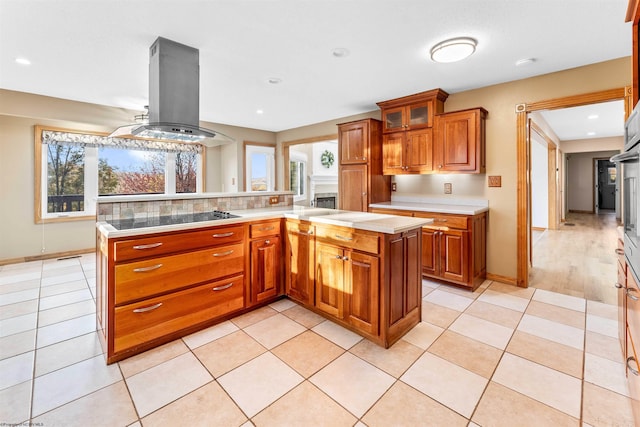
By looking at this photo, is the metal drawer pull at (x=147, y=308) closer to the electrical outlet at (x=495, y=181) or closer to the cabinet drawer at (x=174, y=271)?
the cabinet drawer at (x=174, y=271)

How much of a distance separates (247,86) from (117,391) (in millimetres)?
3320

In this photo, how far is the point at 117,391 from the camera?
66.9 inches

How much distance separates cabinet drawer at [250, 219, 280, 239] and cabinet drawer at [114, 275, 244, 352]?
409 mm

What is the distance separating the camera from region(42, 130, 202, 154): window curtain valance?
14.7 ft

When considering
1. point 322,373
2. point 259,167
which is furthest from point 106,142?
point 322,373

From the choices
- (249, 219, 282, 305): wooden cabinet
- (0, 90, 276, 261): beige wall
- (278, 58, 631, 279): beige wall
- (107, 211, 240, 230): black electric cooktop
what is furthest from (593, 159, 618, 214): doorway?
(0, 90, 276, 261): beige wall

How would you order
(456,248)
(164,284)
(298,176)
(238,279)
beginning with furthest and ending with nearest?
(298,176)
(456,248)
(238,279)
(164,284)

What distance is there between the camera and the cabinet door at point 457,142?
345cm

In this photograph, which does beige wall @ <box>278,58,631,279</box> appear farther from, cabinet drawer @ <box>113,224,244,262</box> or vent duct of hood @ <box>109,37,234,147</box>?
cabinet drawer @ <box>113,224,244,262</box>

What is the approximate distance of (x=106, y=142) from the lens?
488 cm

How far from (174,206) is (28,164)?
346cm

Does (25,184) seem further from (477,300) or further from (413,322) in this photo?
(477,300)

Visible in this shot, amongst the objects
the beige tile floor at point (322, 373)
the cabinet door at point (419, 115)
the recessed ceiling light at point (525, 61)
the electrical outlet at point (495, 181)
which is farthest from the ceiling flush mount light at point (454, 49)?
the beige tile floor at point (322, 373)

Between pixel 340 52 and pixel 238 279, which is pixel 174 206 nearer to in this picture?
pixel 238 279
